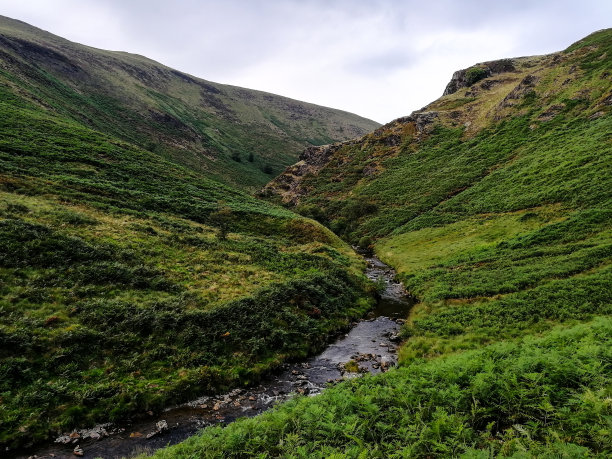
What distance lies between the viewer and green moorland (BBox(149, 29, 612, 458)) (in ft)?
28.1

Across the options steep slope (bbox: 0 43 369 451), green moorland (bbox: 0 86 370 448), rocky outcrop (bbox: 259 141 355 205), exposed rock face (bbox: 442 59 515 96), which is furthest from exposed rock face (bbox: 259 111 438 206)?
green moorland (bbox: 0 86 370 448)

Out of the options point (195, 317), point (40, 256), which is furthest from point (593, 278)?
point (40, 256)

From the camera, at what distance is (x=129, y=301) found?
21.9m

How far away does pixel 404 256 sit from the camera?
4616cm

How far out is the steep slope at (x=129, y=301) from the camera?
602 inches

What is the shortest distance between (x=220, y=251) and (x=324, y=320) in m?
16.5

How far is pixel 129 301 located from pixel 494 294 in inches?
1091

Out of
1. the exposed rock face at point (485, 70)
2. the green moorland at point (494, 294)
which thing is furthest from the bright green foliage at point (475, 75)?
the green moorland at point (494, 294)

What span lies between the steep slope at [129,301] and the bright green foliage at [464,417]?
21.9 ft

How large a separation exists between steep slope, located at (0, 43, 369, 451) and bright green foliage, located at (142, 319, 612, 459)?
21.9 ft

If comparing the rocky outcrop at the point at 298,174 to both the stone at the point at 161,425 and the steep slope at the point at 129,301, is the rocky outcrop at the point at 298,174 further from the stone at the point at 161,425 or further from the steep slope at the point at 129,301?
the stone at the point at 161,425

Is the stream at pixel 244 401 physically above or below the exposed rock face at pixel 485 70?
below

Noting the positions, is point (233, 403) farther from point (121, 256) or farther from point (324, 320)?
point (121, 256)

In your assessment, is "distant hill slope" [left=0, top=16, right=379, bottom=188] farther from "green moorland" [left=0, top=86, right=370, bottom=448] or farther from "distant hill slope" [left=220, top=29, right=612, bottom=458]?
"distant hill slope" [left=220, top=29, right=612, bottom=458]
